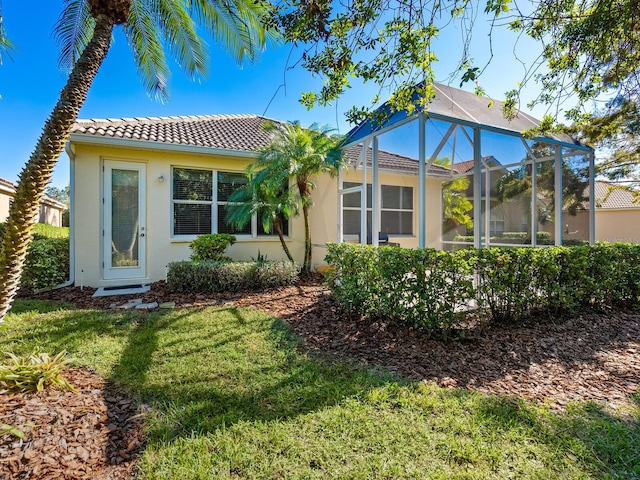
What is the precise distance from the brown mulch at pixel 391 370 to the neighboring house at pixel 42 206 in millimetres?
7939

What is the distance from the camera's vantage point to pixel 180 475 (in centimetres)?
199

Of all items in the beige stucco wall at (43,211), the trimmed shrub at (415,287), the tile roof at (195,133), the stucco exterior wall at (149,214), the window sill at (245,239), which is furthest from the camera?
the beige stucco wall at (43,211)

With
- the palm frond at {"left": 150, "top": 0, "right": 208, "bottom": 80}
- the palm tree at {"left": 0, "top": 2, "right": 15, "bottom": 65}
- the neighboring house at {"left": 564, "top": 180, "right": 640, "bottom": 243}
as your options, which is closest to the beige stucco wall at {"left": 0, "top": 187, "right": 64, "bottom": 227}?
the palm tree at {"left": 0, "top": 2, "right": 15, "bottom": 65}

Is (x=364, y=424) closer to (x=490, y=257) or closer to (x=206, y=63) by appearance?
(x=490, y=257)

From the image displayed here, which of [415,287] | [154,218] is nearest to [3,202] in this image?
[154,218]

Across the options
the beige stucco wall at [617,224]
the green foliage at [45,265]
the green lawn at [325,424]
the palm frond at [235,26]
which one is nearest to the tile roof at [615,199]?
the beige stucco wall at [617,224]

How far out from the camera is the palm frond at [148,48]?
7.62 metres

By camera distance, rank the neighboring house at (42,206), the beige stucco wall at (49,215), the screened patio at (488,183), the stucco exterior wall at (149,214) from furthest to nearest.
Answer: the beige stucco wall at (49,215), the neighboring house at (42,206), the stucco exterior wall at (149,214), the screened patio at (488,183)

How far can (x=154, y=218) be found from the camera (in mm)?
8203

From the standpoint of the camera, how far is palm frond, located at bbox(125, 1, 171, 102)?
7625 millimetres

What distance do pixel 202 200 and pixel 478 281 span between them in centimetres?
752

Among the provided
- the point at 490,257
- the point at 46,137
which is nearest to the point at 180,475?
the point at 46,137

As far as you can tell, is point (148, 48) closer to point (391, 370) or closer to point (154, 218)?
point (154, 218)

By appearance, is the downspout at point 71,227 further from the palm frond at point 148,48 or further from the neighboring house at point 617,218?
the neighboring house at point 617,218
